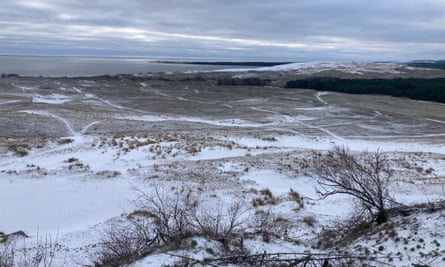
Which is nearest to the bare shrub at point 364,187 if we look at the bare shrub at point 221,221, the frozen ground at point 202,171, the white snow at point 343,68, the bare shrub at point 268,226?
the frozen ground at point 202,171

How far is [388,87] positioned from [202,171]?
59.1 m

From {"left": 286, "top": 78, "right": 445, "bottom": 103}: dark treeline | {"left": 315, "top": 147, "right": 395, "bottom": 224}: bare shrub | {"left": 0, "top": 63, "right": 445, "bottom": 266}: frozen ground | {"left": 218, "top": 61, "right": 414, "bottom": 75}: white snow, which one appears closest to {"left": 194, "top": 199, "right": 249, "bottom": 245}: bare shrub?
{"left": 0, "top": 63, "right": 445, "bottom": 266}: frozen ground

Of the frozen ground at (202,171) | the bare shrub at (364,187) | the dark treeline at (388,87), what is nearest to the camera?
the frozen ground at (202,171)

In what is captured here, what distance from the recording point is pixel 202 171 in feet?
56.7

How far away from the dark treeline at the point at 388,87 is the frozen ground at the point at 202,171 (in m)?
21.6

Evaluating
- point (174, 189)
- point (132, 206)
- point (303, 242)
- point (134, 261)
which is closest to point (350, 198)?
point (303, 242)

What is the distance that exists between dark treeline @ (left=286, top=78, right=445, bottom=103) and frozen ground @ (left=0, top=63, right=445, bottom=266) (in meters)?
21.6

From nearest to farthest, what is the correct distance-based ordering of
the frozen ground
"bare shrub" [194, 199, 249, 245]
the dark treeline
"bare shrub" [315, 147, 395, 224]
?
1. "bare shrub" [194, 199, 249, 245]
2. the frozen ground
3. "bare shrub" [315, 147, 395, 224]
4. the dark treeline

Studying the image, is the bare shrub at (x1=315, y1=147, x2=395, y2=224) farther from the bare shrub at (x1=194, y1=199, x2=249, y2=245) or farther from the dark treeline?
the dark treeline

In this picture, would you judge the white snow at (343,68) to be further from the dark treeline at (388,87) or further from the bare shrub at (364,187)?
the bare shrub at (364,187)

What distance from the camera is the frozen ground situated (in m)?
8.35

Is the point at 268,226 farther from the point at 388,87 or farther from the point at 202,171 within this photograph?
the point at 388,87

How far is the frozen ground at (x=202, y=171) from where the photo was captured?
8.35 meters

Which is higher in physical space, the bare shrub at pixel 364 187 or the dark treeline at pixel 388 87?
the dark treeline at pixel 388 87
